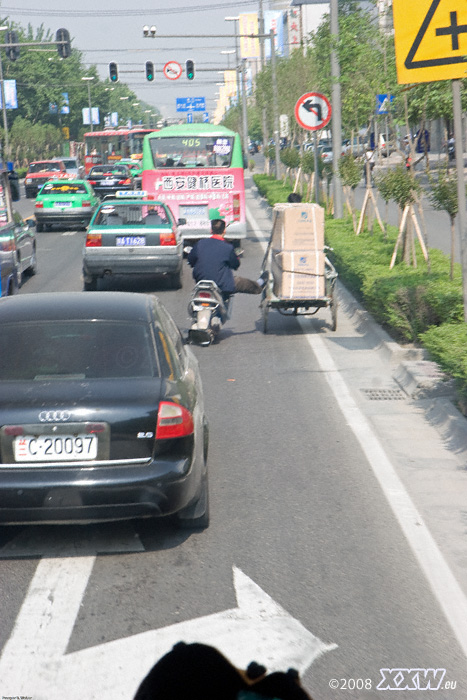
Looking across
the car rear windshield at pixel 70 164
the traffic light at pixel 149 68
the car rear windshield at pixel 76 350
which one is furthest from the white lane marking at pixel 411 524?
the car rear windshield at pixel 70 164

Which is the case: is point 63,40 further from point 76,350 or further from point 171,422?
point 171,422

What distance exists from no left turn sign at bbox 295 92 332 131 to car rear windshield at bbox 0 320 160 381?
15775 millimetres

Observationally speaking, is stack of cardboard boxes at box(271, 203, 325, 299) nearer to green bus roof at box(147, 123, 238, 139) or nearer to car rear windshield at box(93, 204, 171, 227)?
car rear windshield at box(93, 204, 171, 227)

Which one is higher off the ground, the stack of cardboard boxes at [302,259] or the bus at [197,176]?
the bus at [197,176]

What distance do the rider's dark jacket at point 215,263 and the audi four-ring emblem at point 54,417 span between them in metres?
7.37

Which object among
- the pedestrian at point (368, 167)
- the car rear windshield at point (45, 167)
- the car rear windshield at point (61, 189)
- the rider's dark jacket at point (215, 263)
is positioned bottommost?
the rider's dark jacket at point (215, 263)

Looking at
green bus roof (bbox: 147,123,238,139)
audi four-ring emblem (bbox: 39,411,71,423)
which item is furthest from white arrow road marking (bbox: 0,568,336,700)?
green bus roof (bbox: 147,123,238,139)

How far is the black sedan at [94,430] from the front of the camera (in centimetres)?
543

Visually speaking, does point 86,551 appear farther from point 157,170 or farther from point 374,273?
point 157,170

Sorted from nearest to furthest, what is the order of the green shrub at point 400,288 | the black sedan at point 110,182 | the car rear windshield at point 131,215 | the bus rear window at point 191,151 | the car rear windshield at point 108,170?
the green shrub at point 400,288 < the car rear windshield at point 131,215 < the bus rear window at point 191,151 < the black sedan at point 110,182 < the car rear windshield at point 108,170

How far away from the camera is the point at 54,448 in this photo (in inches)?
215

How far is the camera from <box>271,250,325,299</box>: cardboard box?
42.0 ft

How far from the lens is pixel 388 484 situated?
697 centimetres

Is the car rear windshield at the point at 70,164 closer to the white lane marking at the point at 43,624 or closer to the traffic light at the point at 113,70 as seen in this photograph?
the traffic light at the point at 113,70
